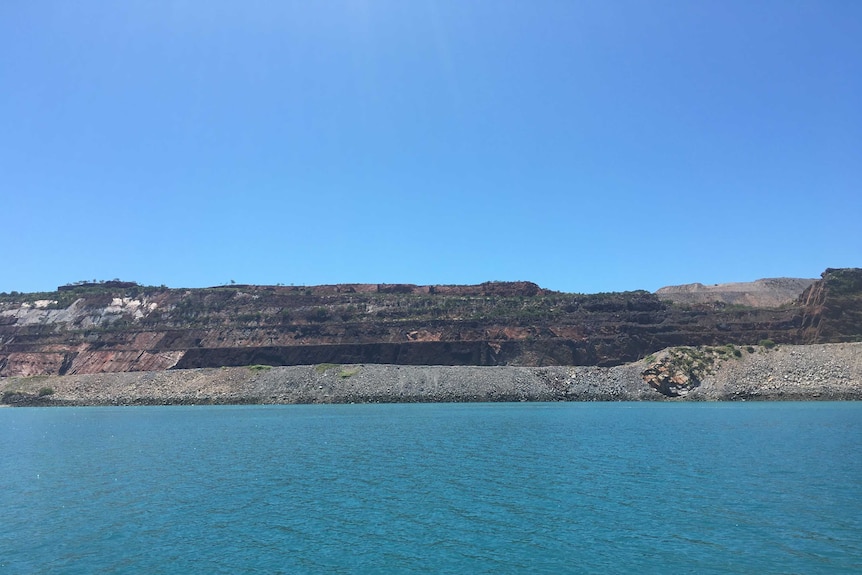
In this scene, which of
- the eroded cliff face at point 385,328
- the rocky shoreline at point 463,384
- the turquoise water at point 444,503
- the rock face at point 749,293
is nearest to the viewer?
the turquoise water at point 444,503

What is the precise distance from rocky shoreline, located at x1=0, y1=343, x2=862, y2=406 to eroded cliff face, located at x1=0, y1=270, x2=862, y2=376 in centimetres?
1163

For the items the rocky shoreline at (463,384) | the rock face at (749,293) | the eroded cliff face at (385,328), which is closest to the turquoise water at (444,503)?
the rocky shoreline at (463,384)

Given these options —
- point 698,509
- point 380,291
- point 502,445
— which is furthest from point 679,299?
point 698,509

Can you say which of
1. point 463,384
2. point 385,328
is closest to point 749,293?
point 385,328

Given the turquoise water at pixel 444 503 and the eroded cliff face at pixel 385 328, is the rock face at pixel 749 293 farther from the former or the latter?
the turquoise water at pixel 444 503

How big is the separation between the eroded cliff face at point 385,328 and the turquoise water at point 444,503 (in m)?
52.9

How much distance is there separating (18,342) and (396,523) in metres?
108

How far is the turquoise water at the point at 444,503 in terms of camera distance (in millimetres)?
13914

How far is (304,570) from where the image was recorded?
13344mm

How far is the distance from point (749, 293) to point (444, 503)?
13027 cm

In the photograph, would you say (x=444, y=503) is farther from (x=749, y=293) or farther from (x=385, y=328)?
(x=749, y=293)

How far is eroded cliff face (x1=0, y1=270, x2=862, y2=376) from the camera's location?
87.9 meters

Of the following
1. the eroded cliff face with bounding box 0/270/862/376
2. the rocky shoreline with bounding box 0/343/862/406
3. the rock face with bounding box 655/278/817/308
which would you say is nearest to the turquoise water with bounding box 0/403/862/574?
the rocky shoreline with bounding box 0/343/862/406

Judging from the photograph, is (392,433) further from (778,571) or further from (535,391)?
(535,391)
